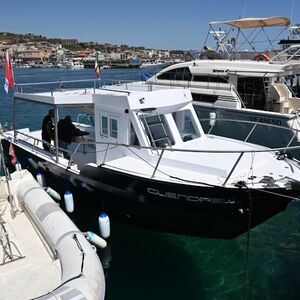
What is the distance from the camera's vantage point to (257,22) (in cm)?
1883

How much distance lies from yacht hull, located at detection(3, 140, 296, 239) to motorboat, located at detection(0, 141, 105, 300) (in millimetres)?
1539

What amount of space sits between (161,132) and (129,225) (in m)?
2.28

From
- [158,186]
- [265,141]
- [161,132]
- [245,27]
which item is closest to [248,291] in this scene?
[158,186]

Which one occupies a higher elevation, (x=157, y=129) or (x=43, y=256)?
(x=157, y=129)

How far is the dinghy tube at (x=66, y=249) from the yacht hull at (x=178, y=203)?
149 cm

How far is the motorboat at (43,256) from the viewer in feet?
16.1

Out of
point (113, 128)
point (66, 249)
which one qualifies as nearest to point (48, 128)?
point (113, 128)

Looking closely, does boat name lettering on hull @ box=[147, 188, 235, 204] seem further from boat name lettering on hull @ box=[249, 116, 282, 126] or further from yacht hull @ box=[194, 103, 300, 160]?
boat name lettering on hull @ box=[249, 116, 282, 126]

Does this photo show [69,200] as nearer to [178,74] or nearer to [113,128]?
[113,128]

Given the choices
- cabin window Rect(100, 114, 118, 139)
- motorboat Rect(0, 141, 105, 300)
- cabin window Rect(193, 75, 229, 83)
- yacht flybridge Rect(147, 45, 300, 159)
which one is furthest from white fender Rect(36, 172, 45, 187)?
cabin window Rect(193, 75, 229, 83)

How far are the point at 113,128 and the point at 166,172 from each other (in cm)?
198

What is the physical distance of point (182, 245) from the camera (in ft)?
29.9

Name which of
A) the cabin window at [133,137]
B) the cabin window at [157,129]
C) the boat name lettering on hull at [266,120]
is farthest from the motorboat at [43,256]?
the boat name lettering on hull at [266,120]

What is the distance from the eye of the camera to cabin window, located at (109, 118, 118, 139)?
30.1 feet
